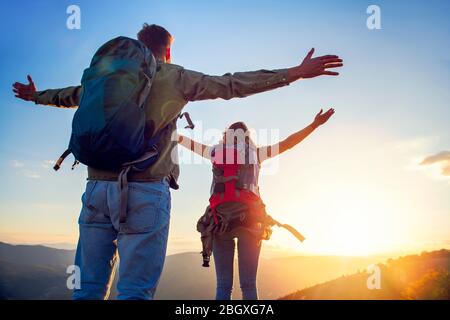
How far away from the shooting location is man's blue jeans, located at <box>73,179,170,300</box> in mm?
2602

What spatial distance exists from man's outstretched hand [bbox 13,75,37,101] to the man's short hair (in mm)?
1593

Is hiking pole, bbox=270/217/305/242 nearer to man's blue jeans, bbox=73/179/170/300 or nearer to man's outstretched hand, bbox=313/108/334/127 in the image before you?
man's outstretched hand, bbox=313/108/334/127

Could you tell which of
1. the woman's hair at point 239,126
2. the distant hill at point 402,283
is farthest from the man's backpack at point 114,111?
the distant hill at point 402,283

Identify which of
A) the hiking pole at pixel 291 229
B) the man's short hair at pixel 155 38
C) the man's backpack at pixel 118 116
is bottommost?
the hiking pole at pixel 291 229

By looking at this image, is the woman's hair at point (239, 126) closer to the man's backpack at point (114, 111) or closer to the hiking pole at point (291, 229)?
the hiking pole at point (291, 229)

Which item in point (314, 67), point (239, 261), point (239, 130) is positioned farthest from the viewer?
point (239, 130)

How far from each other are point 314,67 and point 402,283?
364 inches

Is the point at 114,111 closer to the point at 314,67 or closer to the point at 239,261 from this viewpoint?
the point at 314,67

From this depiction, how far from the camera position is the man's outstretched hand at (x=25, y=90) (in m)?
4.16

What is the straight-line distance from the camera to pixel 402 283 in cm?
1014

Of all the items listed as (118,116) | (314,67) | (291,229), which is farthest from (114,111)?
(291,229)

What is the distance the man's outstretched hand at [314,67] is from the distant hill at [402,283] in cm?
825

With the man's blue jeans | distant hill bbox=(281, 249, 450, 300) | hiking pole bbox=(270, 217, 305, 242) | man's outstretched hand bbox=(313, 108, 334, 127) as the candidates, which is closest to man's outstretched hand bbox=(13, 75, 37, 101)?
the man's blue jeans
